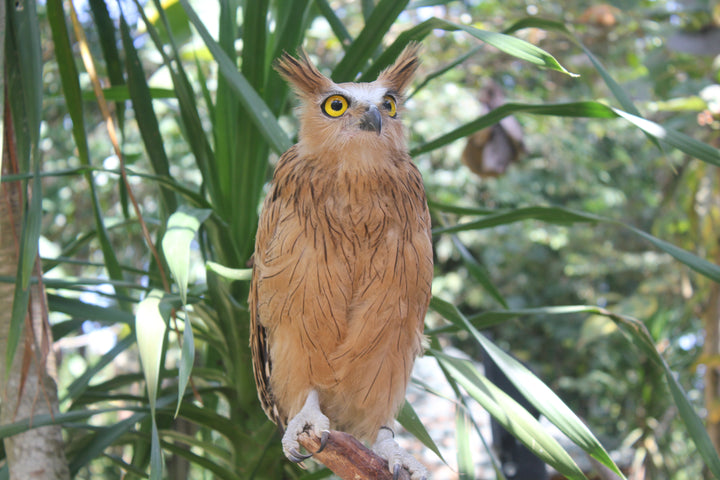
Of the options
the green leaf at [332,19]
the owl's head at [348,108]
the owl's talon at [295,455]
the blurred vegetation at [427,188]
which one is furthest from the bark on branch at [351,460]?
the green leaf at [332,19]

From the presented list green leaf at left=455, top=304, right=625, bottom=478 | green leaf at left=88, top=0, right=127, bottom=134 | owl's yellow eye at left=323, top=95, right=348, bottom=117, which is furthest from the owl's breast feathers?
green leaf at left=88, top=0, right=127, bottom=134

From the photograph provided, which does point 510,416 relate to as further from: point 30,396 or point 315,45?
point 315,45

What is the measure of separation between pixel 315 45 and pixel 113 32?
141 inches

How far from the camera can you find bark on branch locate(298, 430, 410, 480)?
1279mm

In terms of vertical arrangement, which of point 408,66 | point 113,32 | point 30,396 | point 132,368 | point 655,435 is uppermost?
point 113,32

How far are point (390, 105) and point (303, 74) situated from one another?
0.22 meters

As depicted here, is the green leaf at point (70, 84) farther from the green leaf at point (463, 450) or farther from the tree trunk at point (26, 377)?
the green leaf at point (463, 450)

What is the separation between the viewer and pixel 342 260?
143cm

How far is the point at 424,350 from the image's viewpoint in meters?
1.63

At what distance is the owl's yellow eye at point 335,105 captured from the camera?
1.48m

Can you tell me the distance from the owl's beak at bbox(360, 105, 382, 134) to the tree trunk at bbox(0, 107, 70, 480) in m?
0.86

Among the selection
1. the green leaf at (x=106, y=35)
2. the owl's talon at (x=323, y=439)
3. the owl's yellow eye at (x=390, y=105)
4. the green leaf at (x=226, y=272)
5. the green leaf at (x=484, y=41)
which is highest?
the green leaf at (x=106, y=35)

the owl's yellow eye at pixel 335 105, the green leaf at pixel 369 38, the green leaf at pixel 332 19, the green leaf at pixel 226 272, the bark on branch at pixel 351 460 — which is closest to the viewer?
the bark on branch at pixel 351 460

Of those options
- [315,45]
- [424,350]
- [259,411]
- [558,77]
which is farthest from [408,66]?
[558,77]
